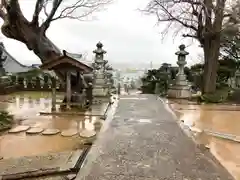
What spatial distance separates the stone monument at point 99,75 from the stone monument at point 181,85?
3.44 m

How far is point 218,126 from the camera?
341 inches

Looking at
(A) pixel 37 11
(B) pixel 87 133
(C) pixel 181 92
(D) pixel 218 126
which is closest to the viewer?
(B) pixel 87 133

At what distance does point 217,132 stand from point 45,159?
15.3ft

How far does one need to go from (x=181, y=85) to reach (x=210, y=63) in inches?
70.4

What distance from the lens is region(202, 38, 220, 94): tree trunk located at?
14.3m

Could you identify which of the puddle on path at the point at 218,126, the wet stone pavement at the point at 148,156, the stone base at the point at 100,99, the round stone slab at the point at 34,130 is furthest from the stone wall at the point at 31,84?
the wet stone pavement at the point at 148,156

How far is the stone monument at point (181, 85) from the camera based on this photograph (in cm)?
1439

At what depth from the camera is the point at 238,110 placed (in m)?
11.6

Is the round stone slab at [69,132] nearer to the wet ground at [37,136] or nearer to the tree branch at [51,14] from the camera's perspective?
the wet ground at [37,136]

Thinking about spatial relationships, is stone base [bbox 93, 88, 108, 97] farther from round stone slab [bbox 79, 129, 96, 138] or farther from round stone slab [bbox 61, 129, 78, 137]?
round stone slab [bbox 79, 129, 96, 138]

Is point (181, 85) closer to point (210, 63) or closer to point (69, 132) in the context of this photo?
point (210, 63)

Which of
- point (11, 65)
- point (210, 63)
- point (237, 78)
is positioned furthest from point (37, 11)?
point (237, 78)

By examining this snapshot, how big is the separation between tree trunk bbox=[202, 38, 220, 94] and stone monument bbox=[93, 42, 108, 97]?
5007 millimetres

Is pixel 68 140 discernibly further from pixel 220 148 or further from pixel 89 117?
pixel 220 148
